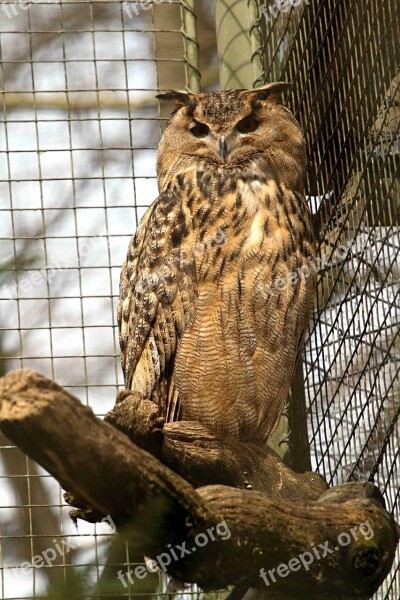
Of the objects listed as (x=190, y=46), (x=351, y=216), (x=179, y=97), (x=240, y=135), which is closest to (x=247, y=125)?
(x=240, y=135)

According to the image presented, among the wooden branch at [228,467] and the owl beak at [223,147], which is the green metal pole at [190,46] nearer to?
the owl beak at [223,147]

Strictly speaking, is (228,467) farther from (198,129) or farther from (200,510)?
(198,129)

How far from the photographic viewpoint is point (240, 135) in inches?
105

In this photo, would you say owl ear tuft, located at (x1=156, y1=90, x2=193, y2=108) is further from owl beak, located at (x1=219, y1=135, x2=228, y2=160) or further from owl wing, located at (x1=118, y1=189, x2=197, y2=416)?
owl wing, located at (x1=118, y1=189, x2=197, y2=416)

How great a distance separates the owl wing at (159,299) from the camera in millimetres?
2420

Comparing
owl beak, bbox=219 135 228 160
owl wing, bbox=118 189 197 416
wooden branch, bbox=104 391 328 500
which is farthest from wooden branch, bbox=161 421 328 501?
owl beak, bbox=219 135 228 160

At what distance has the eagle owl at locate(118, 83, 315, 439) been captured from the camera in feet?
7.86

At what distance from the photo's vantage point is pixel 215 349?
2389mm

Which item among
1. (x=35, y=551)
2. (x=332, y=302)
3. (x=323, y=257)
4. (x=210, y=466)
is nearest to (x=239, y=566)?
(x=35, y=551)

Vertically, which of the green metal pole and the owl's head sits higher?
the green metal pole

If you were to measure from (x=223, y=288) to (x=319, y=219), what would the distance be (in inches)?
25.0

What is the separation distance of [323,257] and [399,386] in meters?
0.83

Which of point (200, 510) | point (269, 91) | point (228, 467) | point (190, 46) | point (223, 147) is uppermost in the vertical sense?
point (190, 46)

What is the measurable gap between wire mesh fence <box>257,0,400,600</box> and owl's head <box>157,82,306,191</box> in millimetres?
126
